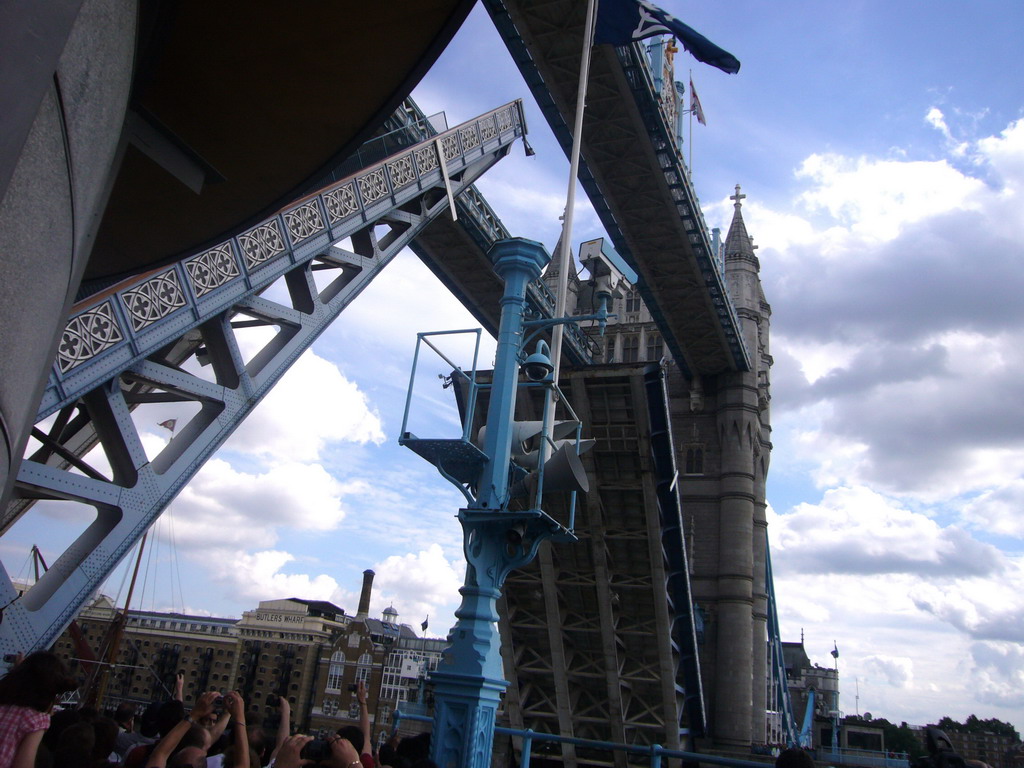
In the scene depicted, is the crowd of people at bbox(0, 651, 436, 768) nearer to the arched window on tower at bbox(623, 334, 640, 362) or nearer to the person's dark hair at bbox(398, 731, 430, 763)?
the person's dark hair at bbox(398, 731, 430, 763)

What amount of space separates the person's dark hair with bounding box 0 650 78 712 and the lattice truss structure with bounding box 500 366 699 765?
15507mm

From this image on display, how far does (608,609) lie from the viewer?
20.8m

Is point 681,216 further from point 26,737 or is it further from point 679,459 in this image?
point 26,737

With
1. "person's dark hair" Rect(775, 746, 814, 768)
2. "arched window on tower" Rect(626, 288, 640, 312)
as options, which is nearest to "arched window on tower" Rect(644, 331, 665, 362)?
"arched window on tower" Rect(626, 288, 640, 312)

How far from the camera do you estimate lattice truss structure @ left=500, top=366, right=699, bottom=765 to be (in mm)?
19219

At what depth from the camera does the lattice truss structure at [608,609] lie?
19219 millimetres

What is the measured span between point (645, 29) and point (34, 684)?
45.0ft

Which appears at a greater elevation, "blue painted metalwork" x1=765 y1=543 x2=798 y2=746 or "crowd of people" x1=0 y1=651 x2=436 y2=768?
"blue painted metalwork" x1=765 y1=543 x2=798 y2=746

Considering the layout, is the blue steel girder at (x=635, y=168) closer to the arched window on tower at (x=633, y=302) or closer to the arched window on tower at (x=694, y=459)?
the arched window on tower at (x=694, y=459)

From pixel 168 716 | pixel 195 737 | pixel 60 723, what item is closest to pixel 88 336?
pixel 60 723

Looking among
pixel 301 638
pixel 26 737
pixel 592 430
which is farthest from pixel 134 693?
pixel 26 737

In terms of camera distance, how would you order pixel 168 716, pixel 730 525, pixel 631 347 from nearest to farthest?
1. pixel 168 716
2. pixel 730 525
3. pixel 631 347

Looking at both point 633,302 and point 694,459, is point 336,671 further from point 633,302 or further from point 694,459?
point 694,459

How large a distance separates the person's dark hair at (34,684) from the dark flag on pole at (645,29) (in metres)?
13.2
